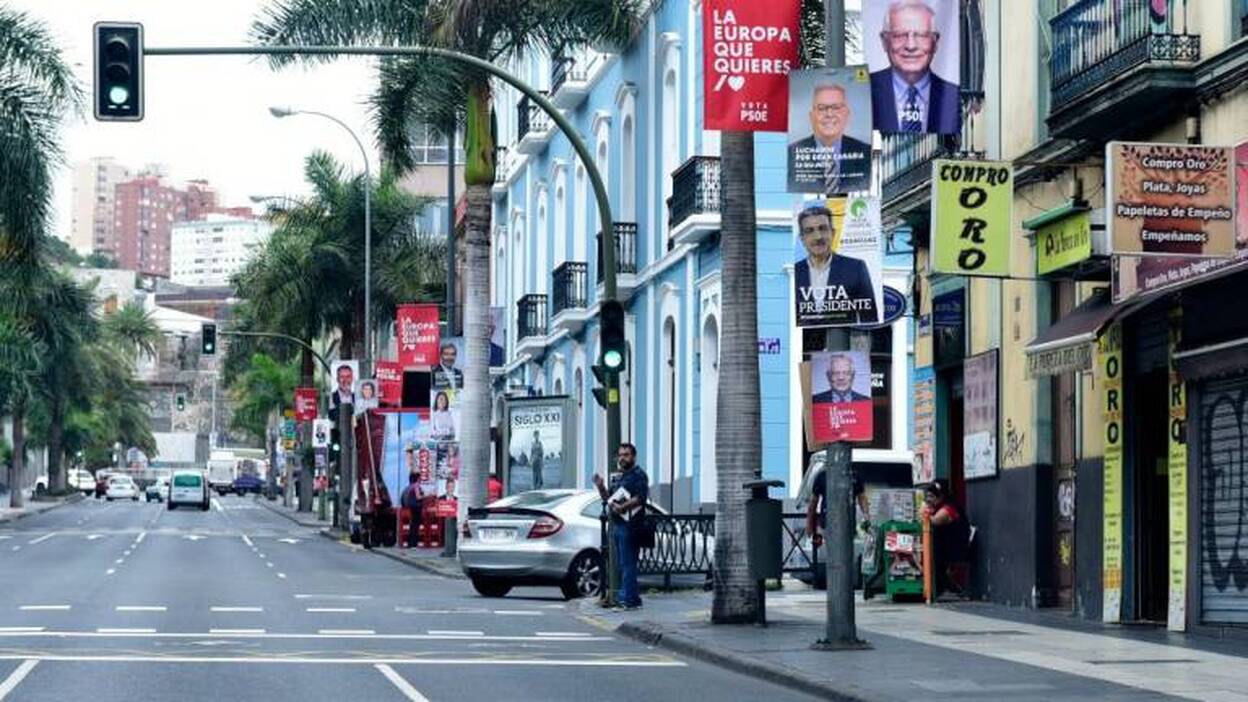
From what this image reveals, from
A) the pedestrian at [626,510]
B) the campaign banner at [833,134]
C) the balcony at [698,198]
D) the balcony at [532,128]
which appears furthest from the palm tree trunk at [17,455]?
the campaign banner at [833,134]

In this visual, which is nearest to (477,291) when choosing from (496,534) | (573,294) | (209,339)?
(573,294)

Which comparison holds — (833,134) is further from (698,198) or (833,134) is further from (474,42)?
(474,42)

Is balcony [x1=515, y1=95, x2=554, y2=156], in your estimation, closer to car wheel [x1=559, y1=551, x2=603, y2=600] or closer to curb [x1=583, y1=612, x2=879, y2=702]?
car wheel [x1=559, y1=551, x2=603, y2=600]

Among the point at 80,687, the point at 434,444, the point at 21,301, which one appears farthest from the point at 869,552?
the point at 21,301

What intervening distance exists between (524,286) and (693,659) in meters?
40.7

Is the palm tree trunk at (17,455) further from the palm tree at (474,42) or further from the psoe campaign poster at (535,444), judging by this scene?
the palm tree at (474,42)

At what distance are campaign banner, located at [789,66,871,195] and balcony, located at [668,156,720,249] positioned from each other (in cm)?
1777

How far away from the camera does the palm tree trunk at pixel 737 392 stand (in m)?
22.9

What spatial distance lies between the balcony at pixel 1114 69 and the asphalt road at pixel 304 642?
20.8 feet

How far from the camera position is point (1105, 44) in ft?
72.1

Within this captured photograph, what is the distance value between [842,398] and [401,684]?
193 inches

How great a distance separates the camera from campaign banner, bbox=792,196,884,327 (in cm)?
1962

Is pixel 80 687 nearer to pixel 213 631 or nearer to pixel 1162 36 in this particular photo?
pixel 213 631

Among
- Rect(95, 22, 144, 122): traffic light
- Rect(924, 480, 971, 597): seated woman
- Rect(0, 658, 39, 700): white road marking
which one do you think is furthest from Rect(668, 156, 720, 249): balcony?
Rect(0, 658, 39, 700): white road marking
